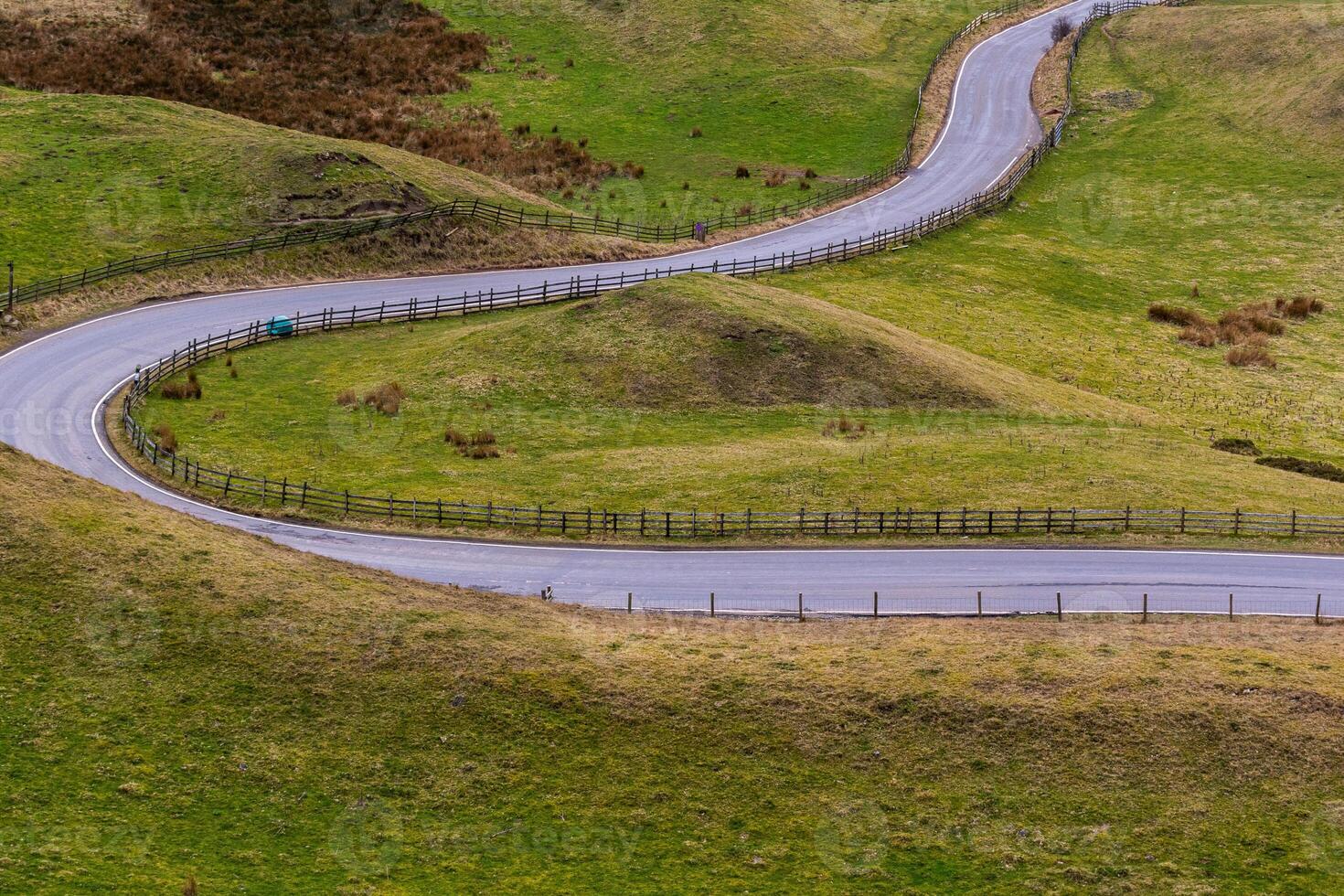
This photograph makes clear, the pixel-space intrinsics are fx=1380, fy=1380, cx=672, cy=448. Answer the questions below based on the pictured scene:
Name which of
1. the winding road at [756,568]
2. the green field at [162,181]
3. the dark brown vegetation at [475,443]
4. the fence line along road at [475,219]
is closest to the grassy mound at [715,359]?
the dark brown vegetation at [475,443]

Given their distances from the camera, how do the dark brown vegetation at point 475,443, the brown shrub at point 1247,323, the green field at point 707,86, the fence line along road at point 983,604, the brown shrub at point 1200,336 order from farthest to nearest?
the green field at point 707,86 → the brown shrub at point 1247,323 → the brown shrub at point 1200,336 → the dark brown vegetation at point 475,443 → the fence line along road at point 983,604

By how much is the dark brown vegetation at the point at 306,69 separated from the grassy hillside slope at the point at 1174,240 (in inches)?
1096

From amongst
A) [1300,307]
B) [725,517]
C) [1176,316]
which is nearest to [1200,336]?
[1176,316]

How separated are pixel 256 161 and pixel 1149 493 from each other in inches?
2029

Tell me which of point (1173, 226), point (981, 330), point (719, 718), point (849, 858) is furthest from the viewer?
point (1173, 226)

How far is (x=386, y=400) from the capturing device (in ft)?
180

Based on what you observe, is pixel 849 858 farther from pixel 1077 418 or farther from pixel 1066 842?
pixel 1077 418

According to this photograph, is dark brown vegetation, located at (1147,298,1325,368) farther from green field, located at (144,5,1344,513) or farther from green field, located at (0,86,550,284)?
green field, located at (0,86,550,284)

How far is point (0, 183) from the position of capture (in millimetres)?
70562

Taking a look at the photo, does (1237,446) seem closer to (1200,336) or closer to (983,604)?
(1200,336)

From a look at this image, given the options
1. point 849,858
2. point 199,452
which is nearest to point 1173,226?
point 199,452

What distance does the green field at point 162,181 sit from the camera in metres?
68.6

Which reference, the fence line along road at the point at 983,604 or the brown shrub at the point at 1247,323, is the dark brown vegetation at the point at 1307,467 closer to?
the fence line along road at the point at 983,604

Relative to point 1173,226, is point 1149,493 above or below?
below
